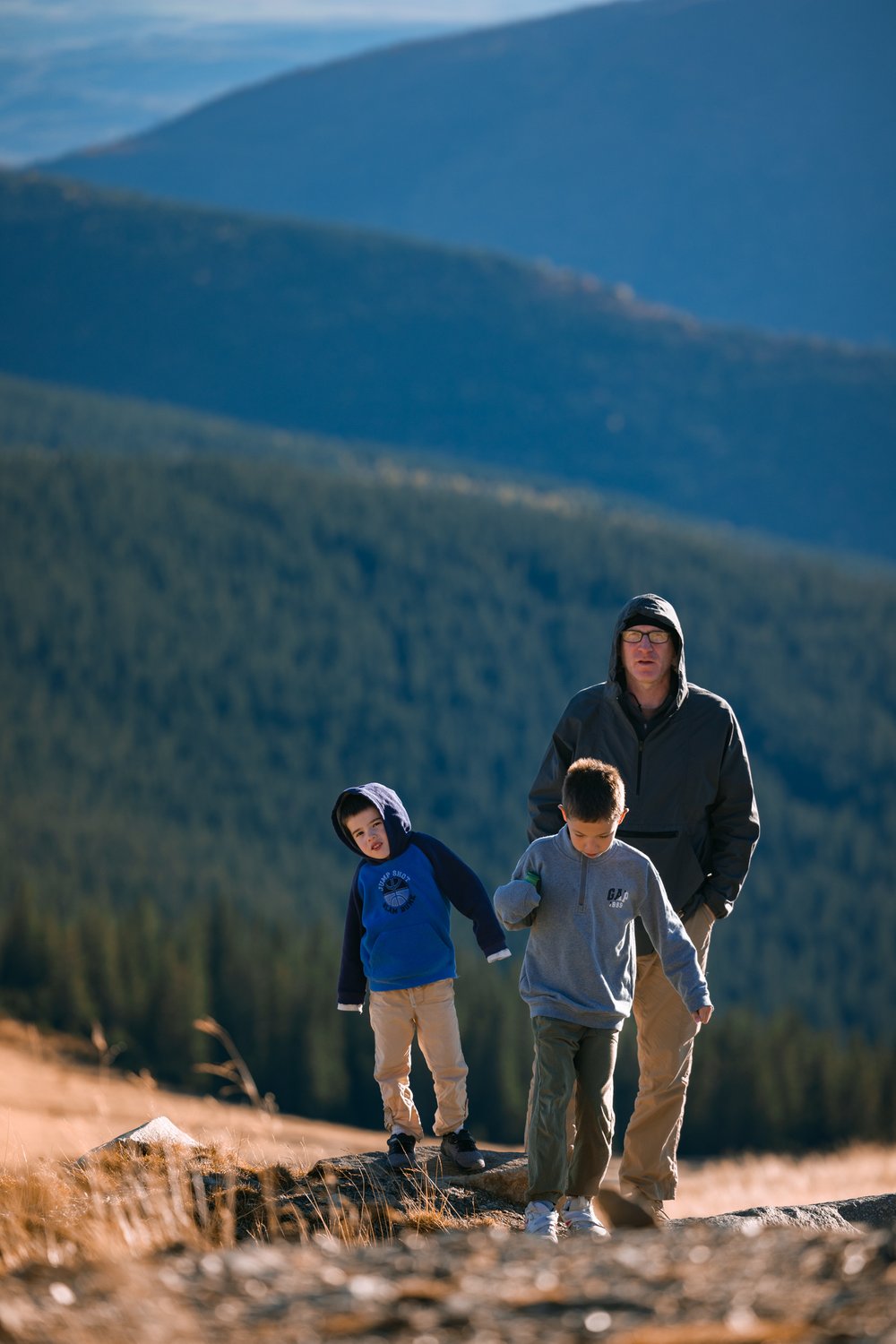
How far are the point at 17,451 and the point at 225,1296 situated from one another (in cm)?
14399

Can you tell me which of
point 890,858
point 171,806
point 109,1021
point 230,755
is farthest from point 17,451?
point 109,1021

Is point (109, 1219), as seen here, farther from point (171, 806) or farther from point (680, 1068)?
point (171, 806)

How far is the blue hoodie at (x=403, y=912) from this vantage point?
6352 mm

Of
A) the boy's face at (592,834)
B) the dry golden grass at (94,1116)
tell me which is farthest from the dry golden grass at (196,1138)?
the boy's face at (592,834)

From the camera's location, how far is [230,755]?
4611 inches

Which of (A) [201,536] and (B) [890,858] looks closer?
(B) [890,858]

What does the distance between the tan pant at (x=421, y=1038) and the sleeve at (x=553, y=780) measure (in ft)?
2.29

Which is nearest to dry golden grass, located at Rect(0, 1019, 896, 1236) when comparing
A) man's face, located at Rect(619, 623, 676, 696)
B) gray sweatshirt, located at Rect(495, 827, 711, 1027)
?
gray sweatshirt, located at Rect(495, 827, 711, 1027)

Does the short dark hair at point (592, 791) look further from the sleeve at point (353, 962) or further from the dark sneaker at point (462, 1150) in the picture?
the dark sneaker at point (462, 1150)

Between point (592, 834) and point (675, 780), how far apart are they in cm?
75

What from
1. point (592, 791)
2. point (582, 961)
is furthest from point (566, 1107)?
point (592, 791)

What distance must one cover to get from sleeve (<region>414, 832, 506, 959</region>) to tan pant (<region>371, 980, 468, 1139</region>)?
0.28 metres

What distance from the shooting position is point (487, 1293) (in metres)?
3.90

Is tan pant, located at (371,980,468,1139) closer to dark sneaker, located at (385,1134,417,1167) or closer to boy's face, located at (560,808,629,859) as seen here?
dark sneaker, located at (385,1134,417,1167)
